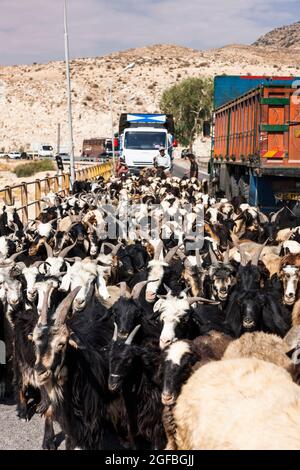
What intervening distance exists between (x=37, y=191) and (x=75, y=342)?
1424 centimetres

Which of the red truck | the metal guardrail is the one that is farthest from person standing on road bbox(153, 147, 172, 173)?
the red truck

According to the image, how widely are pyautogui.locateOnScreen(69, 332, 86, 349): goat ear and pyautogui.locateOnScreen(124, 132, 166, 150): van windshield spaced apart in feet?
76.2

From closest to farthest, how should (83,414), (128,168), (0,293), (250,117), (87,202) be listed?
(83,414) → (0,293) → (250,117) → (87,202) → (128,168)

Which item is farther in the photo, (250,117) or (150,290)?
(250,117)

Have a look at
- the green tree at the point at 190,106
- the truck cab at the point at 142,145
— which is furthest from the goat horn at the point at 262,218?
the green tree at the point at 190,106

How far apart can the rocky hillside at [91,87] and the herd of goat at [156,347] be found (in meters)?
77.1

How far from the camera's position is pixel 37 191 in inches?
759

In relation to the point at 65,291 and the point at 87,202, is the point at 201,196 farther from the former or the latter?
the point at 65,291

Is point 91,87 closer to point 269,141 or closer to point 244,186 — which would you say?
point 244,186

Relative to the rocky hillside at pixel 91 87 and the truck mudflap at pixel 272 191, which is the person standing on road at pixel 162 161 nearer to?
the truck mudflap at pixel 272 191

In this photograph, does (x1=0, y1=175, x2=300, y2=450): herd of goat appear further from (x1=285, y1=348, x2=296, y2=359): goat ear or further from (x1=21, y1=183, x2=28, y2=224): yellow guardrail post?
(x1=21, y1=183, x2=28, y2=224): yellow guardrail post

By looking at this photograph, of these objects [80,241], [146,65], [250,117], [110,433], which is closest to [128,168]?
[250,117]

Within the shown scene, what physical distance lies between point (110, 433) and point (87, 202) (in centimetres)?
1032

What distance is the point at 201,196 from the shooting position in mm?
17000
